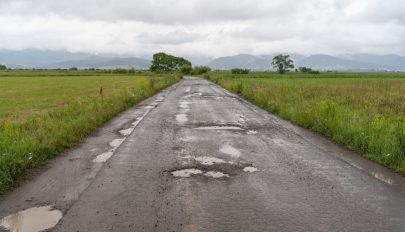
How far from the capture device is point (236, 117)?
17.2 m

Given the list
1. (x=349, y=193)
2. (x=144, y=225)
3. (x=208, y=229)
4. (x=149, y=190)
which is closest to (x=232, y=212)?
(x=208, y=229)

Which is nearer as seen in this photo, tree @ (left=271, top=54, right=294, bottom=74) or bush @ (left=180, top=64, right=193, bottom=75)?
bush @ (left=180, top=64, right=193, bottom=75)

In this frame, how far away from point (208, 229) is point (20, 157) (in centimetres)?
504

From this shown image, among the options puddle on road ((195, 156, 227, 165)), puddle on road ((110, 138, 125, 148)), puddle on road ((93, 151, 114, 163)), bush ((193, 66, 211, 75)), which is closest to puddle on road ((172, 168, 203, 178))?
puddle on road ((195, 156, 227, 165))

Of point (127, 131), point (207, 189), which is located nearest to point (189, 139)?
point (127, 131)

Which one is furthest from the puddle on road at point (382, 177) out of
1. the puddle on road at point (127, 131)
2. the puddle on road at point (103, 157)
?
the puddle on road at point (127, 131)

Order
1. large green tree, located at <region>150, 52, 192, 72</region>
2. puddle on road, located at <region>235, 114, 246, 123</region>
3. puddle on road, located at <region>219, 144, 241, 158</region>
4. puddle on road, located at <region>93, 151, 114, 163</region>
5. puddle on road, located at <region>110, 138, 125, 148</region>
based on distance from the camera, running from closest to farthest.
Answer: puddle on road, located at <region>93, 151, 114, 163</region>
puddle on road, located at <region>219, 144, 241, 158</region>
puddle on road, located at <region>110, 138, 125, 148</region>
puddle on road, located at <region>235, 114, 246, 123</region>
large green tree, located at <region>150, 52, 192, 72</region>

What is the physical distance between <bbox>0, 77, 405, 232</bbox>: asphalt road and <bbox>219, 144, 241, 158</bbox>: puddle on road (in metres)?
0.03

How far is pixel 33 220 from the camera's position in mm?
5367

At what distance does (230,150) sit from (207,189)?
3.51 m

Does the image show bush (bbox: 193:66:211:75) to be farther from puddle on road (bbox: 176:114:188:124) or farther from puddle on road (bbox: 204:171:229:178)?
puddle on road (bbox: 204:171:229:178)

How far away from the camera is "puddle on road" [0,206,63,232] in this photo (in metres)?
5.11

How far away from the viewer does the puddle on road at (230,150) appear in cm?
966

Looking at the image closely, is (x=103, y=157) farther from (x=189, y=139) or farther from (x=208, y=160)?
(x=189, y=139)
